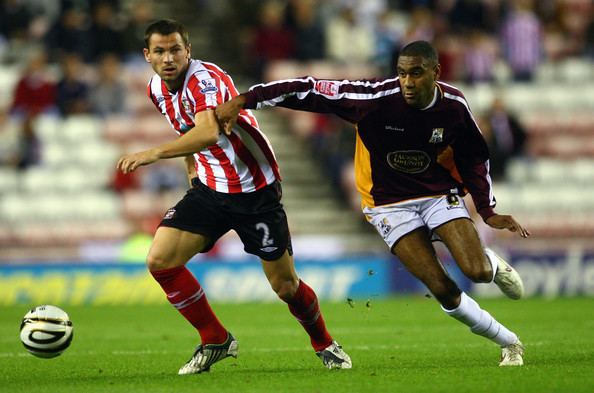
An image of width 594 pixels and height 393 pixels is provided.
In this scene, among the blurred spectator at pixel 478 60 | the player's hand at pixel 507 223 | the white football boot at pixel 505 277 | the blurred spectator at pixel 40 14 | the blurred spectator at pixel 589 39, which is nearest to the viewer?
the player's hand at pixel 507 223

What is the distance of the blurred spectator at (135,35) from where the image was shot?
20.1 metres

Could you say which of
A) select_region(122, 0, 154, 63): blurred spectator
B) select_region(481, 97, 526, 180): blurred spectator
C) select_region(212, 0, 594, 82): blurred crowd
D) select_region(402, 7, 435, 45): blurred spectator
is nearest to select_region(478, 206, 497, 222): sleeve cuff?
select_region(481, 97, 526, 180): blurred spectator

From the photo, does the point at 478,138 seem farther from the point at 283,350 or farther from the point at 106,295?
the point at 106,295

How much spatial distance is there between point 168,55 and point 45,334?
2070mm

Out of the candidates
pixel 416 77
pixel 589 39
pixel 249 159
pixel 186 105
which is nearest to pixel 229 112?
pixel 186 105

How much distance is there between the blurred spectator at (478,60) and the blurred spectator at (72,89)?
6161 mm

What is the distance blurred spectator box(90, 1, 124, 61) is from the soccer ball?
462 inches

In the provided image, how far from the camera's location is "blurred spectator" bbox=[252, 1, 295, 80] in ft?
66.9

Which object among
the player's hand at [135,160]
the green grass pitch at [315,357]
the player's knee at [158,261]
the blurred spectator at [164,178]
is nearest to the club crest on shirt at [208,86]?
the player's hand at [135,160]

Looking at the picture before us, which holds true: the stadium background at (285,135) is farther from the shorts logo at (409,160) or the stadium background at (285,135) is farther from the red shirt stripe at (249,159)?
the red shirt stripe at (249,159)

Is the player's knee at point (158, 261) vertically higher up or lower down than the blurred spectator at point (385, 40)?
lower down

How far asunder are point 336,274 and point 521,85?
5.36m

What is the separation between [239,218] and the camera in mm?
8531

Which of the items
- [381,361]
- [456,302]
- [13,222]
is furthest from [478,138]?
[13,222]
